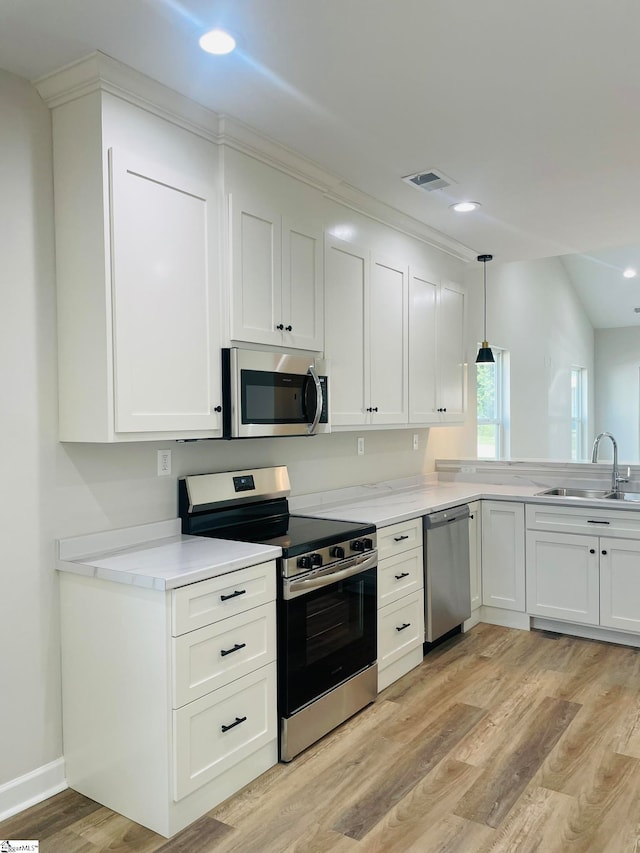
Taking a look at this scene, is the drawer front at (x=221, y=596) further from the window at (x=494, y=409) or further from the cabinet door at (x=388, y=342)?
the window at (x=494, y=409)

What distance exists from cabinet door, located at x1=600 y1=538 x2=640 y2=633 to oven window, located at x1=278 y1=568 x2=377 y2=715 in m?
1.59

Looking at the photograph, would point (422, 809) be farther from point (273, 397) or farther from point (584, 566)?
point (584, 566)

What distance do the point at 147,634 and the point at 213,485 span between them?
886 mm

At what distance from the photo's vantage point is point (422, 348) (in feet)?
13.6

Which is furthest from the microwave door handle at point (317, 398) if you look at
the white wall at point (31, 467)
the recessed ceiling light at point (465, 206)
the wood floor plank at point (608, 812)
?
the wood floor plank at point (608, 812)

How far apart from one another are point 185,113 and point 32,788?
101 inches

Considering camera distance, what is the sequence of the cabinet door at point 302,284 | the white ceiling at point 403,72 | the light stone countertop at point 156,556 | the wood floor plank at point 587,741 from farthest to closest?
the cabinet door at point 302,284 → the wood floor plank at point 587,741 → the light stone countertop at point 156,556 → the white ceiling at point 403,72

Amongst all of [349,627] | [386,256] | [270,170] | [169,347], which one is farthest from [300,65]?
[349,627]

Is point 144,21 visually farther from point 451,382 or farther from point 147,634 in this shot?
point 451,382

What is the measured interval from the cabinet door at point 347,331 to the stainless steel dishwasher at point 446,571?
77cm

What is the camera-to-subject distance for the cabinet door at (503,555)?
13.5ft

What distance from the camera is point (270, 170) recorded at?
2889mm

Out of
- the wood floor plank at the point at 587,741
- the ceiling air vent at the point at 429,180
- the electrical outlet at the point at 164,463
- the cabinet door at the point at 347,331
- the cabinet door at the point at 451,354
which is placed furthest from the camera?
the cabinet door at the point at 451,354

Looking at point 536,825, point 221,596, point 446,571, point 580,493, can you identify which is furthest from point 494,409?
point 221,596
